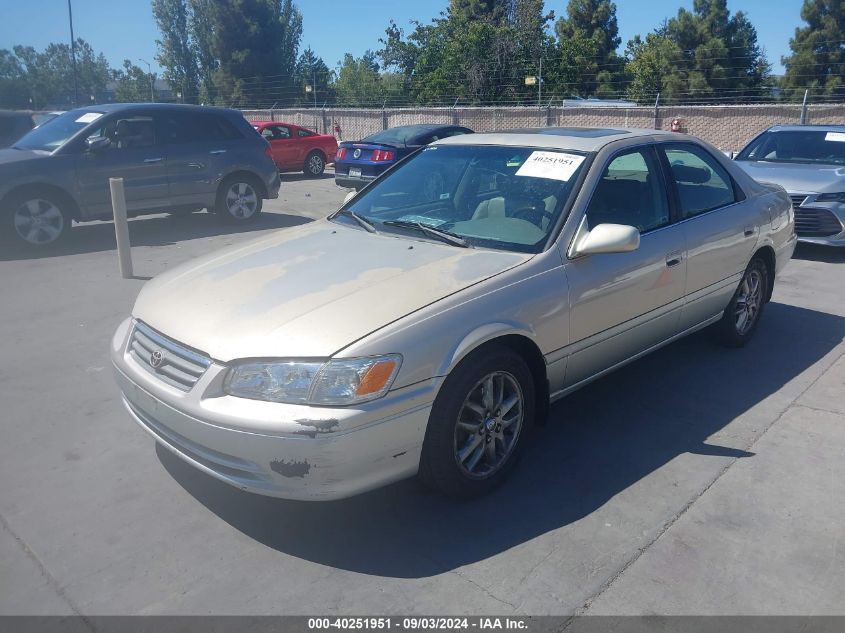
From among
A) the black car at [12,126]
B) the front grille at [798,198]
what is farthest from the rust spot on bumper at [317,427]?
the black car at [12,126]

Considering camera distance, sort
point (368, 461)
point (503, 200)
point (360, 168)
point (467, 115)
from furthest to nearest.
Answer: point (467, 115), point (360, 168), point (503, 200), point (368, 461)

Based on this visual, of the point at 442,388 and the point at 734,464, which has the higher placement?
the point at 442,388

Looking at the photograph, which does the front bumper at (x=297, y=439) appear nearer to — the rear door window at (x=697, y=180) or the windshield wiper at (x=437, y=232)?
the windshield wiper at (x=437, y=232)

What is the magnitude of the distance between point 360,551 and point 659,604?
122 cm

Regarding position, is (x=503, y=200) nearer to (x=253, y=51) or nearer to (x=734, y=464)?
(x=734, y=464)

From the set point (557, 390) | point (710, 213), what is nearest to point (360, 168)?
point (710, 213)

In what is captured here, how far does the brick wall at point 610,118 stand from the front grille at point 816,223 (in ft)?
38.3

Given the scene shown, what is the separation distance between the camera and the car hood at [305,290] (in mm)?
3037

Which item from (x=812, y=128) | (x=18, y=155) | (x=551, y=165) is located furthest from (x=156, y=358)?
(x=812, y=128)

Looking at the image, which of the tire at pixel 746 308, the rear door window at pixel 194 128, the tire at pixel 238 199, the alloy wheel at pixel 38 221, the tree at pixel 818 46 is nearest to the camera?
the tire at pixel 746 308

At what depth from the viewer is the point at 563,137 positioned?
4.52m

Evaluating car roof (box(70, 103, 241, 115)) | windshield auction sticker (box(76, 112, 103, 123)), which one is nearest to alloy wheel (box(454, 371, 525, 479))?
car roof (box(70, 103, 241, 115))

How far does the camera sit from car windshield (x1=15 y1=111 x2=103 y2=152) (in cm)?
941

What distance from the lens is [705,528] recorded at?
3.28 metres
